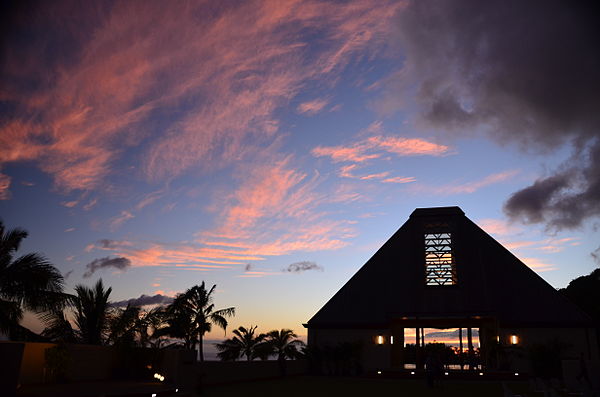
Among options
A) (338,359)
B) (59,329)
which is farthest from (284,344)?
(59,329)

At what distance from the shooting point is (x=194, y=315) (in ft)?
107

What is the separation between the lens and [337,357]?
27.1 metres

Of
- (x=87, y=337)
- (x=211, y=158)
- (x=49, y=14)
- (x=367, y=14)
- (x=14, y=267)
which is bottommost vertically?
(x=87, y=337)

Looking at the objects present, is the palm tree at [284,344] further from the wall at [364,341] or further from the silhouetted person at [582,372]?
the silhouetted person at [582,372]

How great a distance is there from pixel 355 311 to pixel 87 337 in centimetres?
1470

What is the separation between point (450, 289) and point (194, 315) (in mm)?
16725

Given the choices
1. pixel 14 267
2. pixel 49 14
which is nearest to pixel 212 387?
pixel 14 267

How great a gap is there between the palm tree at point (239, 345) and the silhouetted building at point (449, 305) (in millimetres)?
4415

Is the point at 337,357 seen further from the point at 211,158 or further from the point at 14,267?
the point at 14,267

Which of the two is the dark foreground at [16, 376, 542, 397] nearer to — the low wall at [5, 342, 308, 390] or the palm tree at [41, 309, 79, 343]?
the low wall at [5, 342, 308, 390]

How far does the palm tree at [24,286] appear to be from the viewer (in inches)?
566

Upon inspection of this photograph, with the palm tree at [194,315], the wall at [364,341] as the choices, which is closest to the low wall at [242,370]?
the wall at [364,341]

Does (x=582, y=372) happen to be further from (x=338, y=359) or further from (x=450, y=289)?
(x=338, y=359)

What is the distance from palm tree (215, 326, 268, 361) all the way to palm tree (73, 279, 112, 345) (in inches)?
413
